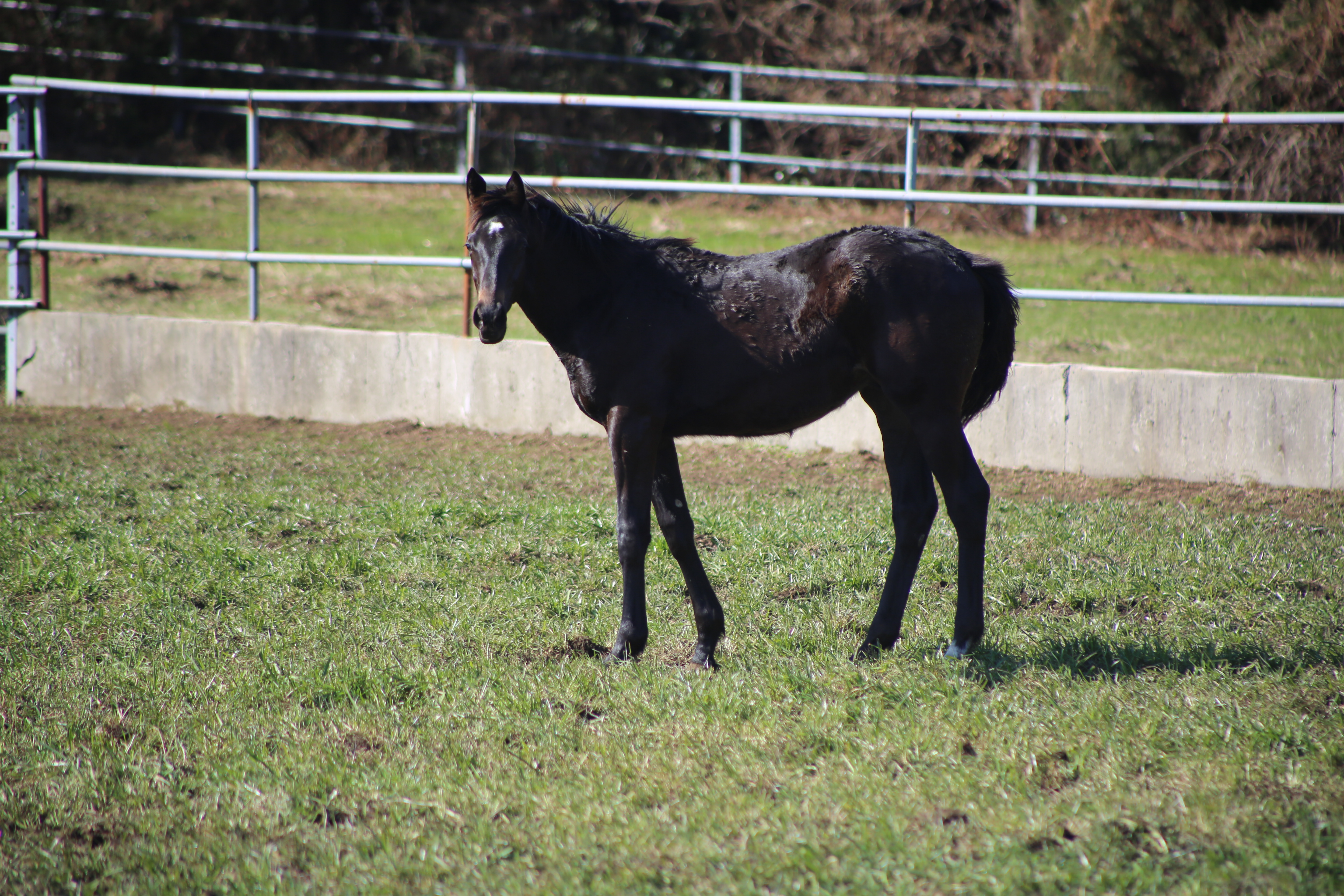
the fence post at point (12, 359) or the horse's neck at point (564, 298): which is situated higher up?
the horse's neck at point (564, 298)

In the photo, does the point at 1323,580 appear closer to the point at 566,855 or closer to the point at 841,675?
the point at 841,675

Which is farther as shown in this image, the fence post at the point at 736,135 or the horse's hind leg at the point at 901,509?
the fence post at the point at 736,135

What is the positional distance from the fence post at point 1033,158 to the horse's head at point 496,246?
9360mm

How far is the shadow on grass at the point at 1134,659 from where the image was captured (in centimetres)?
393

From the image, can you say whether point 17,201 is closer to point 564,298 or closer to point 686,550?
point 564,298

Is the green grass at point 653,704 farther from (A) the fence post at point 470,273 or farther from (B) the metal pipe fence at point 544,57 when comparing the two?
(B) the metal pipe fence at point 544,57

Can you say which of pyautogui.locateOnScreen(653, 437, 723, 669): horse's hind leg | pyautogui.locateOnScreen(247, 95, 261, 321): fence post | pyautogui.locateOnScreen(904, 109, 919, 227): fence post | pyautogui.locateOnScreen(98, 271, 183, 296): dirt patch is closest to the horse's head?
pyautogui.locateOnScreen(653, 437, 723, 669): horse's hind leg

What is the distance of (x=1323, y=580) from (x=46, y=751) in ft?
16.7

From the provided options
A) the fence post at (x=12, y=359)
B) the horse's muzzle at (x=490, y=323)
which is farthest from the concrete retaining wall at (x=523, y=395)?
the horse's muzzle at (x=490, y=323)

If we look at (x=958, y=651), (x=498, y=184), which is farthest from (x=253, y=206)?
(x=958, y=651)

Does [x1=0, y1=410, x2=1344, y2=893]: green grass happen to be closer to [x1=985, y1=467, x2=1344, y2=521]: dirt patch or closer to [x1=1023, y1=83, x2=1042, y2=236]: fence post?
[x1=985, y1=467, x2=1344, y2=521]: dirt patch

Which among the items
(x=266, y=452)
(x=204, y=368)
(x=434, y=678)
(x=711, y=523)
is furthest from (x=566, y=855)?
(x=204, y=368)

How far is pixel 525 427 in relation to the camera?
838 centimetres

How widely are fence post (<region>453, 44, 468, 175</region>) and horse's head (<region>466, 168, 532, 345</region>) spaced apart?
13.4 metres
